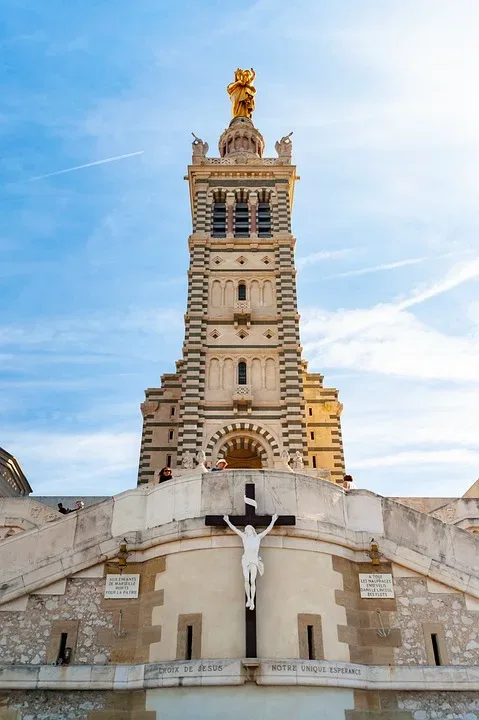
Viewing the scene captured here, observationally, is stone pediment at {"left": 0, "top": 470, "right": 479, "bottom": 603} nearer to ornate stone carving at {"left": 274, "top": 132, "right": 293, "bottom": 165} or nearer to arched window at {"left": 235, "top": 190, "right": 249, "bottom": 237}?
arched window at {"left": 235, "top": 190, "right": 249, "bottom": 237}

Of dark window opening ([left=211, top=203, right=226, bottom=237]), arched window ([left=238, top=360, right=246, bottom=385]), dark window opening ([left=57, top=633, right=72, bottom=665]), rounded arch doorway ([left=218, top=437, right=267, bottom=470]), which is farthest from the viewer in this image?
dark window opening ([left=211, top=203, right=226, bottom=237])

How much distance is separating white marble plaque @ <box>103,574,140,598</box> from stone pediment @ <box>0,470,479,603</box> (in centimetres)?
41

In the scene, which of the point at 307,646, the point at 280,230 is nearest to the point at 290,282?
the point at 280,230

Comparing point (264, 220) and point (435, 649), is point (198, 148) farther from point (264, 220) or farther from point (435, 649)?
point (435, 649)

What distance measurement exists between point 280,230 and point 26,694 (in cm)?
2834

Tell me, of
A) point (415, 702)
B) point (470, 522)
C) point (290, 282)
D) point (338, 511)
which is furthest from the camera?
point (290, 282)

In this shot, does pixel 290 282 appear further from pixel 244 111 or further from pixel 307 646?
pixel 307 646

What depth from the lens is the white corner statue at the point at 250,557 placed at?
12523 millimetres

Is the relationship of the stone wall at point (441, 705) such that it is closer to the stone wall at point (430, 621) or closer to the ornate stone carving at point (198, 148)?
the stone wall at point (430, 621)

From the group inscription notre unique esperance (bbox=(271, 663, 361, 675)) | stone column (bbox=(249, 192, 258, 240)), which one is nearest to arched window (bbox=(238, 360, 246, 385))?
stone column (bbox=(249, 192, 258, 240))

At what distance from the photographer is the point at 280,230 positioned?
37031mm

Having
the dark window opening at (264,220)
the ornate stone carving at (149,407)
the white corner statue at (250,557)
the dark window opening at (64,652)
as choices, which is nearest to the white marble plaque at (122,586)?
the dark window opening at (64,652)

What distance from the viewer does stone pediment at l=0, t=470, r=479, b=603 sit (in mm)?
13656

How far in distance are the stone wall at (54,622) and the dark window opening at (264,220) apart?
87.0ft
